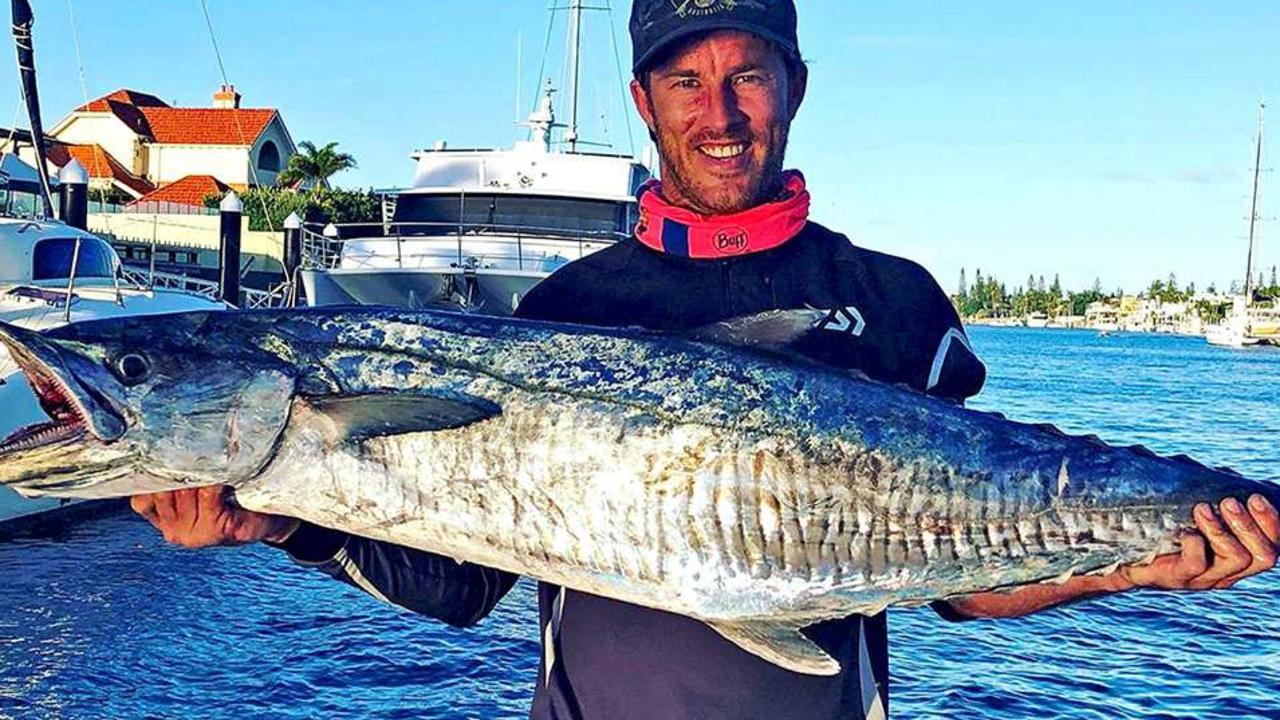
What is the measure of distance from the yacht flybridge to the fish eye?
1398cm

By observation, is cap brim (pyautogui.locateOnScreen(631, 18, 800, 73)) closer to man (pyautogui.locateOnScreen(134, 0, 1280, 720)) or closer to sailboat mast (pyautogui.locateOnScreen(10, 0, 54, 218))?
man (pyautogui.locateOnScreen(134, 0, 1280, 720))

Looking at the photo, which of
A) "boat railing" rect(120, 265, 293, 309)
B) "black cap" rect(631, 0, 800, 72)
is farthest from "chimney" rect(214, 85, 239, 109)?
"black cap" rect(631, 0, 800, 72)

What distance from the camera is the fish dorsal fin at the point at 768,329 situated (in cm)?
283

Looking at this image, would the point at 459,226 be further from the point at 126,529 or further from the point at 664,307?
the point at 664,307

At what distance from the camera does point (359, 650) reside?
9633 millimetres

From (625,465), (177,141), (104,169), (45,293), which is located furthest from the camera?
(177,141)

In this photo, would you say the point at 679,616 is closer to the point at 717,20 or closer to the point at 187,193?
the point at 717,20

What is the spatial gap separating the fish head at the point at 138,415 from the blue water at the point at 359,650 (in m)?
6.01

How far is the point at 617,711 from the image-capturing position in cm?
282

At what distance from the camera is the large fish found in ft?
8.67

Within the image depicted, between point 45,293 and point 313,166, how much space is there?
4341cm

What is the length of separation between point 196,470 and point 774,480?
4.40 feet

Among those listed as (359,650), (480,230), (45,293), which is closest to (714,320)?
(359,650)

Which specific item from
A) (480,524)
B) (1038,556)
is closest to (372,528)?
(480,524)
